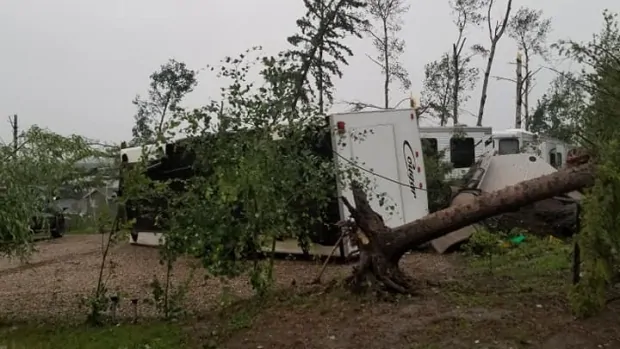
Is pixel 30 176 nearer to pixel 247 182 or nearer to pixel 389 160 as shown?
pixel 247 182

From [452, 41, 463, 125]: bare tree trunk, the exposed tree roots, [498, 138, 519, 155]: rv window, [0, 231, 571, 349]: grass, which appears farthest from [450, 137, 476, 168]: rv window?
[452, 41, 463, 125]: bare tree trunk

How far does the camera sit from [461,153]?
18.2 m

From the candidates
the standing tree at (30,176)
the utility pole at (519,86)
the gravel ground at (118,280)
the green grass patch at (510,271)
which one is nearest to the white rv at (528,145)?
the green grass patch at (510,271)

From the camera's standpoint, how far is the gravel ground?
24.7 feet

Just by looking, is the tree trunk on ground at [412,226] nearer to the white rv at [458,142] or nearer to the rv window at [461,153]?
the white rv at [458,142]

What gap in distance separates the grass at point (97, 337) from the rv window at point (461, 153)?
1288cm

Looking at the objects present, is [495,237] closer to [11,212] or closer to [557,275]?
[557,275]

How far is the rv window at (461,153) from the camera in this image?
18047 mm

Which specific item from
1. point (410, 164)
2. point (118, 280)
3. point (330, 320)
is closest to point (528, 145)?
point (410, 164)

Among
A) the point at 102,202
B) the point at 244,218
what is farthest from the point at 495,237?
the point at 102,202

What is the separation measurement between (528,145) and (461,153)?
3.20m

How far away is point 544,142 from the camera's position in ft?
68.4

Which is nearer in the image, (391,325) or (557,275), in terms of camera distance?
(391,325)

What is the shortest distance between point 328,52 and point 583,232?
22.4 m
